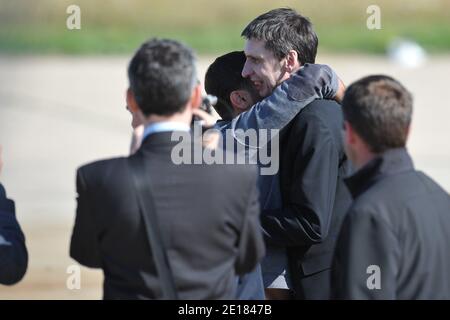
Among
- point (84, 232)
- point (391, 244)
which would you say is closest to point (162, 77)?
point (84, 232)

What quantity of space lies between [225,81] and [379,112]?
1.38 meters

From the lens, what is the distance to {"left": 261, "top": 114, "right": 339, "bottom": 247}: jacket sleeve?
421 centimetres

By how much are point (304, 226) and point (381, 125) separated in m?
0.95

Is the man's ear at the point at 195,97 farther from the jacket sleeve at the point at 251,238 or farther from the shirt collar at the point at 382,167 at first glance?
the shirt collar at the point at 382,167

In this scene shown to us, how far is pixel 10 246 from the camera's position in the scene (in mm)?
3777

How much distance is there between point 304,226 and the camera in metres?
4.21

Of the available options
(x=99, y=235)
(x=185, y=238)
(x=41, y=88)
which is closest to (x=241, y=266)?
(x=185, y=238)

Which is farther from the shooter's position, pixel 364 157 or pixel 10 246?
pixel 10 246

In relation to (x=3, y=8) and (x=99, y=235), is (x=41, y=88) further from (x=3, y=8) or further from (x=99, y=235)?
(x=99, y=235)

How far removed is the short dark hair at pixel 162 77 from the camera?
10.7 feet

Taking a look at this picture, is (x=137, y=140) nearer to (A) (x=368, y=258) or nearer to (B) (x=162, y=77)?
(B) (x=162, y=77)

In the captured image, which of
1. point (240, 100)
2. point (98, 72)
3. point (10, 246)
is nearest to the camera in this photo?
point (10, 246)

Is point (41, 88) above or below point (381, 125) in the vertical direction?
above

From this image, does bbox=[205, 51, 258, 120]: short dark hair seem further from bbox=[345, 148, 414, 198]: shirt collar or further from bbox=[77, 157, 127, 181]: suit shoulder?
bbox=[77, 157, 127, 181]: suit shoulder
